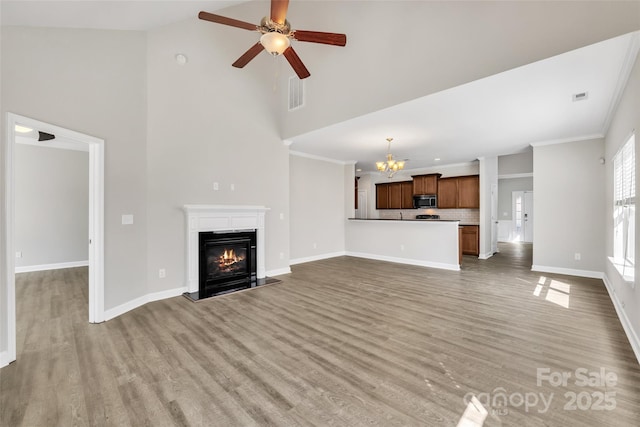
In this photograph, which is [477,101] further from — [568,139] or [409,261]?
[409,261]

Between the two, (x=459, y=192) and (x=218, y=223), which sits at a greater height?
(x=459, y=192)

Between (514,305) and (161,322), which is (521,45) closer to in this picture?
(514,305)

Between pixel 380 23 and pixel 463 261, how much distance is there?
18.7ft

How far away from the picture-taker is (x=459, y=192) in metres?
7.82

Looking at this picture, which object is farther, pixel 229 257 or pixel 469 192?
pixel 469 192

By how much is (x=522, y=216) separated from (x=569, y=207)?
652 centimetres

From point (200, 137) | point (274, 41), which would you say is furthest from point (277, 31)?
point (200, 137)

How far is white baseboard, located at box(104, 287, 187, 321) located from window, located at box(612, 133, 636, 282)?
5.52m

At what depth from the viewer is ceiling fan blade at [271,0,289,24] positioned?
88.0 inches

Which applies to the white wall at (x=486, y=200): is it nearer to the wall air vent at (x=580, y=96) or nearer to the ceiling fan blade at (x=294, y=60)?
the wall air vent at (x=580, y=96)

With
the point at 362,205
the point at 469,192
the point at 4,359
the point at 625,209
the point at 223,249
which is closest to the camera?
the point at 4,359

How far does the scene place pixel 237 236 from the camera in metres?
4.60

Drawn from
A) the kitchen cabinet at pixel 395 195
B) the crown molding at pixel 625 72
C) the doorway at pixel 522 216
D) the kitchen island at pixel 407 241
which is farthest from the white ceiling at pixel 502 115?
the doorway at pixel 522 216

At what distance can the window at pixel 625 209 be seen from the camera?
2697 mm
